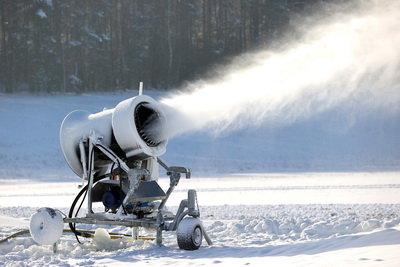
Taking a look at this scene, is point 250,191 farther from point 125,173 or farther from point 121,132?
point 121,132

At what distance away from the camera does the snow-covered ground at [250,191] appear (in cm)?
780

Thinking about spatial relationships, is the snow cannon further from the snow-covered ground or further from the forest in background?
the forest in background

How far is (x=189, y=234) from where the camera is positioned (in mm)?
8312

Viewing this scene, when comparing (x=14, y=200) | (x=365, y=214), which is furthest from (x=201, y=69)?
(x=365, y=214)

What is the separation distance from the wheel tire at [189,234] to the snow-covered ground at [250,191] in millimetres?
156

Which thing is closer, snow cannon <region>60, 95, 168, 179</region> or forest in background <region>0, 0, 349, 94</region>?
snow cannon <region>60, 95, 168, 179</region>

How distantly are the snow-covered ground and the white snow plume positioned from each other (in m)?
1.92

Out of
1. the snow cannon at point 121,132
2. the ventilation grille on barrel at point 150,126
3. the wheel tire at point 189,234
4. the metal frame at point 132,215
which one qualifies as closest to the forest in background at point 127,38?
the snow cannon at point 121,132

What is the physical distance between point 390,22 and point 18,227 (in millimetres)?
17570

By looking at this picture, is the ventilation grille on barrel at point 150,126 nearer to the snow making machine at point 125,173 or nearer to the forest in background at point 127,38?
the snow making machine at point 125,173

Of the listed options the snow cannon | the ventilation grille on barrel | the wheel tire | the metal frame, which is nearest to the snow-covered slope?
the snow cannon

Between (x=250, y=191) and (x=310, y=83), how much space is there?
18.2 feet

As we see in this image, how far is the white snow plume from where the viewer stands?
10.6 metres

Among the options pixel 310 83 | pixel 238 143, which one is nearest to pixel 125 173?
pixel 310 83
